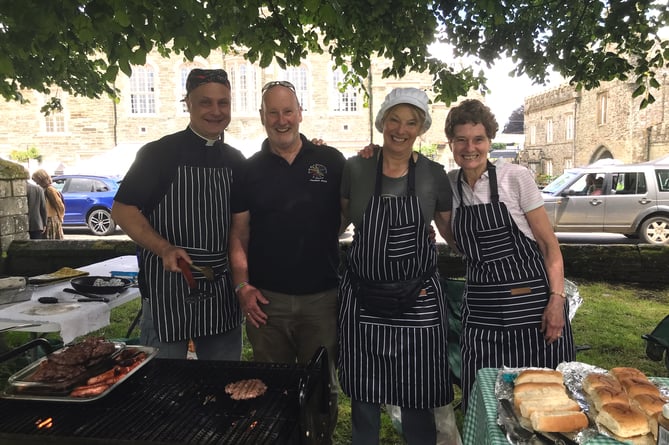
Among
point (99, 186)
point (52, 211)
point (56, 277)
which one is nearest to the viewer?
point (56, 277)

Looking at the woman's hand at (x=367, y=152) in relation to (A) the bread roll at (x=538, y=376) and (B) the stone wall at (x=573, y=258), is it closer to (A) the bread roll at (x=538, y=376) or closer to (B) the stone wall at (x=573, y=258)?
(A) the bread roll at (x=538, y=376)

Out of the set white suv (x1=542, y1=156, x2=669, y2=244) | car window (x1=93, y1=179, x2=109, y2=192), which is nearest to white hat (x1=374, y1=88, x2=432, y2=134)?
white suv (x1=542, y1=156, x2=669, y2=244)

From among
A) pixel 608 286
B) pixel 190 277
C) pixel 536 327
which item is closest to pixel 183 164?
pixel 190 277

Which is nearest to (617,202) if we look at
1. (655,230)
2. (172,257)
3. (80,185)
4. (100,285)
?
(655,230)

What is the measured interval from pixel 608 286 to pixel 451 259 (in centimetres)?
241

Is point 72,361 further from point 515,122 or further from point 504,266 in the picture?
point 515,122

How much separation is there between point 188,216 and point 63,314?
1.11 m

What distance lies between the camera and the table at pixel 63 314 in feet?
8.51

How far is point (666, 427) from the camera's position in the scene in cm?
117

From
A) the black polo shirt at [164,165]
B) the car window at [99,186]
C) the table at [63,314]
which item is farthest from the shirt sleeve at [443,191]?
the car window at [99,186]

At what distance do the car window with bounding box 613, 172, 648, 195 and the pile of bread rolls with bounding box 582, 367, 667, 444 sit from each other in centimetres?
1050

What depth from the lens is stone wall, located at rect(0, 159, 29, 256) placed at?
586cm

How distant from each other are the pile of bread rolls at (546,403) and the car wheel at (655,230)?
10585 mm

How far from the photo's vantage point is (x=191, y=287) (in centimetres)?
216
